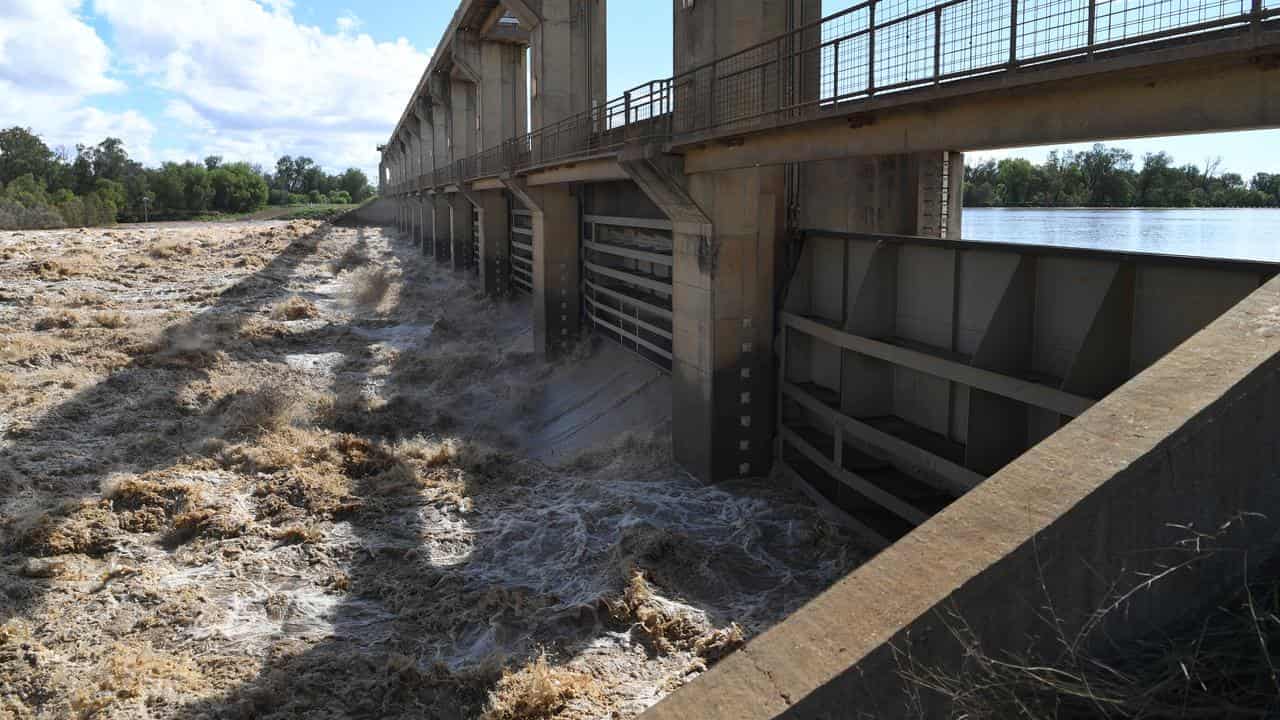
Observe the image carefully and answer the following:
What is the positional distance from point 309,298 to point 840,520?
102ft

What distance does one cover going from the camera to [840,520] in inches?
485

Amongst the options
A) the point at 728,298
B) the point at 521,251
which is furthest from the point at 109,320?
the point at 728,298

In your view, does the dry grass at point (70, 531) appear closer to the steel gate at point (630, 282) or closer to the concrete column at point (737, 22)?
the steel gate at point (630, 282)

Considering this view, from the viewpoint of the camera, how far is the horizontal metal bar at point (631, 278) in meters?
18.3

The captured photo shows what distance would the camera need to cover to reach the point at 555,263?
25031 mm

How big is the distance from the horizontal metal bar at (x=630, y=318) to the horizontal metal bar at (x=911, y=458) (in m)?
5.94

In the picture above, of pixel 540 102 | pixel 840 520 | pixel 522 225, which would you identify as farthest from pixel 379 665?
pixel 522 225

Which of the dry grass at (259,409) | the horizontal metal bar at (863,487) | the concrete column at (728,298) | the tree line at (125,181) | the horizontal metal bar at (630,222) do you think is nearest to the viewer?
the horizontal metal bar at (863,487)

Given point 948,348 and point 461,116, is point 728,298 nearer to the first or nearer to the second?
point 948,348

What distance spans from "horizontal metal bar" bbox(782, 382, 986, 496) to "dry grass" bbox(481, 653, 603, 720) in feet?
13.9

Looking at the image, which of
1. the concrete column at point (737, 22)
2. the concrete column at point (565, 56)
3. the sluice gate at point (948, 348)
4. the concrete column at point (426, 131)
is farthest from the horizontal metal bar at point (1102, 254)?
the concrete column at point (426, 131)

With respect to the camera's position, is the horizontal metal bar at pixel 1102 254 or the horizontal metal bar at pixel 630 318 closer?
the horizontal metal bar at pixel 1102 254

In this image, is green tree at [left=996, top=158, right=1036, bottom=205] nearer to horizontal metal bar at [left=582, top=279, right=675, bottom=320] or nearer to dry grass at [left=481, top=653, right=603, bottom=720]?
horizontal metal bar at [left=582, top=279, right=675, bottom=320]

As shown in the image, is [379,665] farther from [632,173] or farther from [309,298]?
[309,298]
